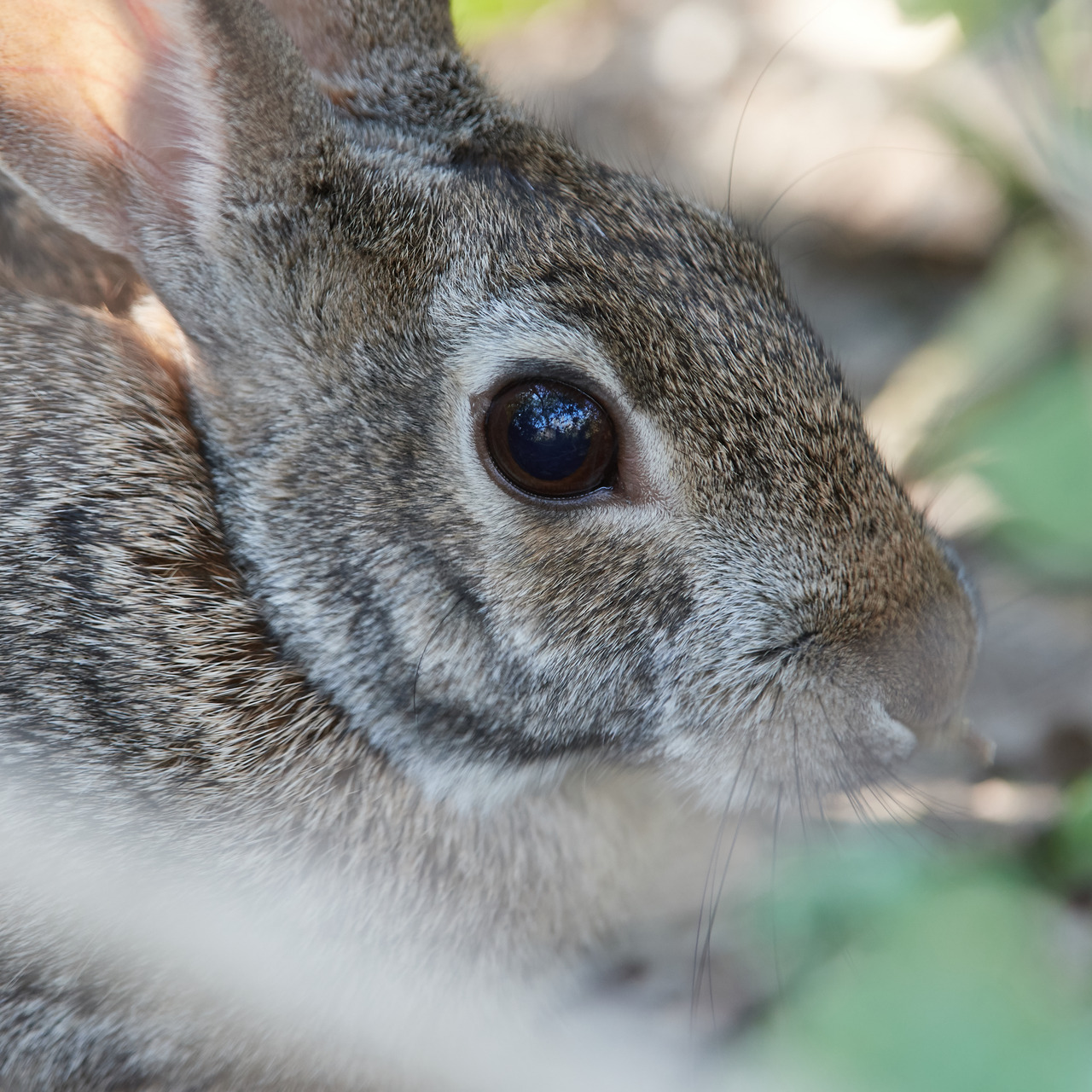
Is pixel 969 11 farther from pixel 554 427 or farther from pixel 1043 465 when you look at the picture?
pixel 554 427

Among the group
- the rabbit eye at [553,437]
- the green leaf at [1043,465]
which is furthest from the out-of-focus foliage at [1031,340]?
the rabbit eye at [553,437]

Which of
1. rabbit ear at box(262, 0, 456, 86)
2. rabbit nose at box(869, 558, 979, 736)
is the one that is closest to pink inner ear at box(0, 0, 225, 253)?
rabbit ear at box(262, 0, 456, 86)

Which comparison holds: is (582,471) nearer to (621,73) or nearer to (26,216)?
(26,216)

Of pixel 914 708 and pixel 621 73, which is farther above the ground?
pixel 621 73

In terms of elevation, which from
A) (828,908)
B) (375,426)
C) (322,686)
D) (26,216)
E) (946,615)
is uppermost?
(26,216)

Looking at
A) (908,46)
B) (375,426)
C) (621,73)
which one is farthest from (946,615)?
(621,73)

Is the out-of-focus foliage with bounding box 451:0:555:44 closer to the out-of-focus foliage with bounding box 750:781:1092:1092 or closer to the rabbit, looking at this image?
the rabbit

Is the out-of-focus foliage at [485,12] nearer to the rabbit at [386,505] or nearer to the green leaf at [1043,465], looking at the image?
the rabbit at [386,505]
